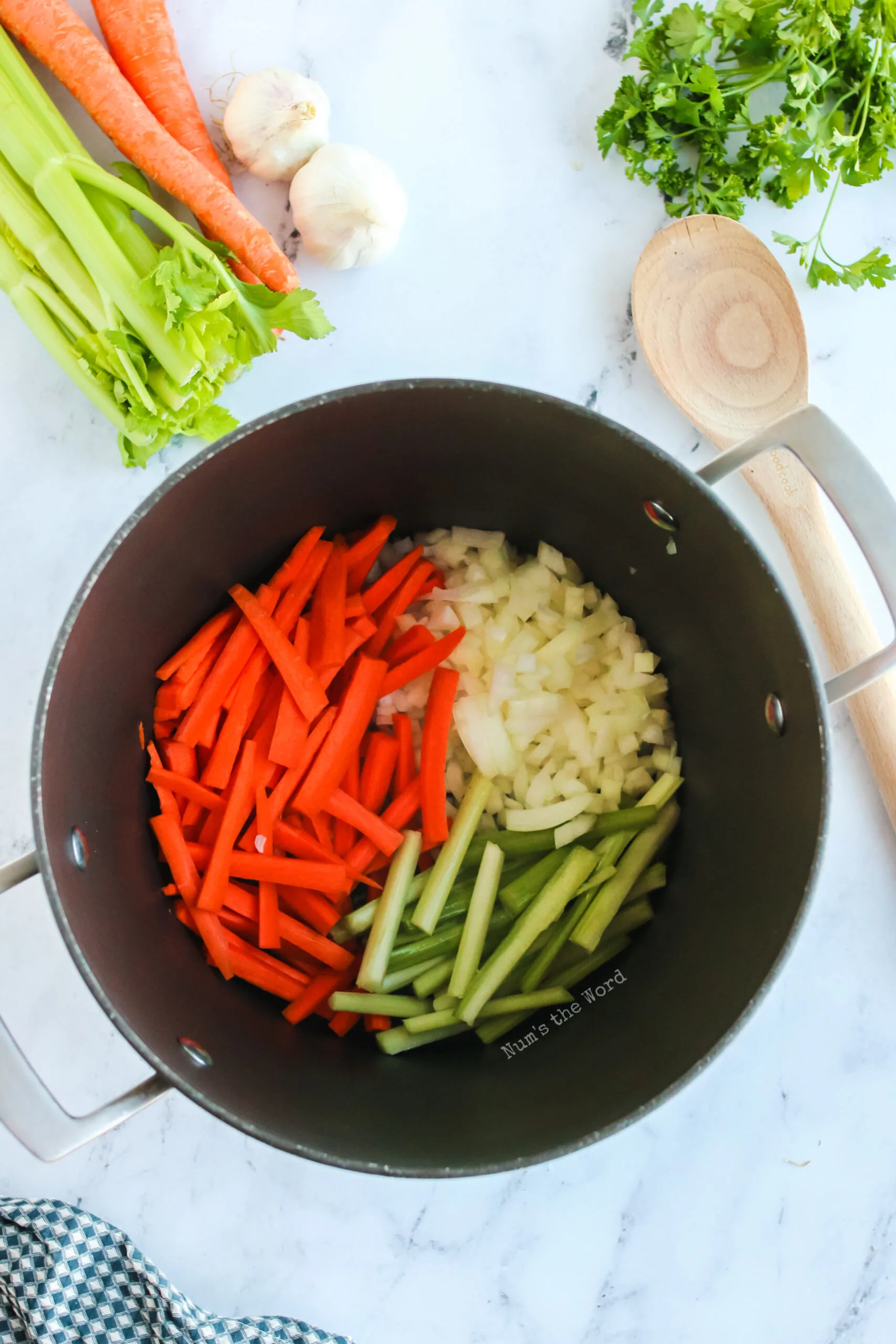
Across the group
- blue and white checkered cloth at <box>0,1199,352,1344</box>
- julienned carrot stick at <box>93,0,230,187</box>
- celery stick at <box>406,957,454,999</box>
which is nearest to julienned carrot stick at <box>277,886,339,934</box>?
celery stick at <box>406,957,454,999</box>

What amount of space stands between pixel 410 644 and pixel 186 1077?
1.78ft

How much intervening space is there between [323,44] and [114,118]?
0.31m

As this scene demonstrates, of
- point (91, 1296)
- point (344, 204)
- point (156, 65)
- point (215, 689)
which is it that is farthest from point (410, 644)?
point (91, 1296)

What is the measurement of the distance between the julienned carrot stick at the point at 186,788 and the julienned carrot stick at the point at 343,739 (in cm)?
10

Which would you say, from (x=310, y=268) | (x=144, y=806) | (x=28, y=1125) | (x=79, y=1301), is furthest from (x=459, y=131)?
(x=79, y=1301)

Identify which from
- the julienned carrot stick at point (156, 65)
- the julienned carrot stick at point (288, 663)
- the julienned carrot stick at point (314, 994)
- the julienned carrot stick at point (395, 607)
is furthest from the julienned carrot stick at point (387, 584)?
the julienned carrot stick at point (156, 65)

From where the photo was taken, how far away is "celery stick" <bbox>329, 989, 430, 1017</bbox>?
1.09 meters

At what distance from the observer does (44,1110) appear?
2.91 feet

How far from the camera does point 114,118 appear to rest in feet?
3.85

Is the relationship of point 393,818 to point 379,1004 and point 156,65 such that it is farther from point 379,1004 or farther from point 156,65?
point 156,65

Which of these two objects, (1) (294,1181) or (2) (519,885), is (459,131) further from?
(1) (294,1181)

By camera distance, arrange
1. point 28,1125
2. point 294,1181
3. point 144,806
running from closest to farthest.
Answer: point 28,1125 < point 144,806 < point 294,1181

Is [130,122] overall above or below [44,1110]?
above

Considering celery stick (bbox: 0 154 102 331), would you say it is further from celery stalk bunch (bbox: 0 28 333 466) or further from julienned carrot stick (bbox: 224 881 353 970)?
julienned carrot stick (bbox: 224 881 353 970)
